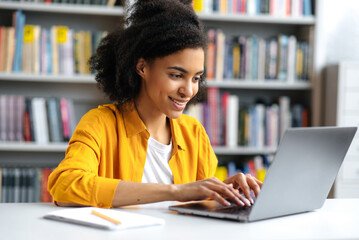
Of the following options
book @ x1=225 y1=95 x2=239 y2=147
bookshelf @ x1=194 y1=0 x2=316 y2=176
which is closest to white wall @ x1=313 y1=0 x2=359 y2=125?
bookshelf @ x1=194 y1=0 x2=316 y2=176

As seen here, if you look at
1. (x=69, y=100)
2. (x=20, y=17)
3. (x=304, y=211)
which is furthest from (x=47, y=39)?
(x=304, y=211)

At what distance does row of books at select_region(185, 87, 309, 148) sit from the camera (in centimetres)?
283

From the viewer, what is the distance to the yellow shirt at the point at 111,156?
116cm

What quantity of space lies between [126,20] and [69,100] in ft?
4.01

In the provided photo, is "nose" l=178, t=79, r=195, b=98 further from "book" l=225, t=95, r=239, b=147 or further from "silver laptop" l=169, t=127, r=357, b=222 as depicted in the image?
"book" l=225, t=95, r=239, b=147

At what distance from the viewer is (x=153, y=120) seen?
1552 mm

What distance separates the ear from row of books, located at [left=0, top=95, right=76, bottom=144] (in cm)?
127

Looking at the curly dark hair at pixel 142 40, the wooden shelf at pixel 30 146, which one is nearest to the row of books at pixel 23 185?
the wooden shelf at pixel 30 146

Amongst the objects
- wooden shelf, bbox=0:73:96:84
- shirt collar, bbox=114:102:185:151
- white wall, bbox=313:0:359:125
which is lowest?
shirt collar, bbox=114:102:185:151

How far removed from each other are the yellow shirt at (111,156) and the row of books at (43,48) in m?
1.21

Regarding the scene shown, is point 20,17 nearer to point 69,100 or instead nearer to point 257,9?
point 69,100

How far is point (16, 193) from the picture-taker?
2658 millimetres

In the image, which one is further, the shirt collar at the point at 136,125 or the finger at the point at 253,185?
the shirt collar at the point at 136,125

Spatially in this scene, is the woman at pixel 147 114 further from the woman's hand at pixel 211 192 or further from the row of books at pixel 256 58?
the row of books at pixel 256 58
